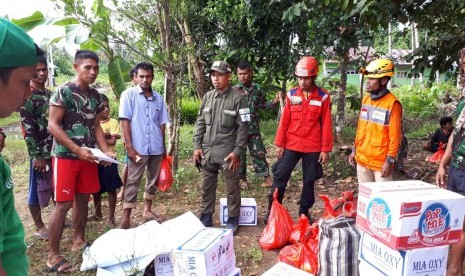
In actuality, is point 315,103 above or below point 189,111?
above

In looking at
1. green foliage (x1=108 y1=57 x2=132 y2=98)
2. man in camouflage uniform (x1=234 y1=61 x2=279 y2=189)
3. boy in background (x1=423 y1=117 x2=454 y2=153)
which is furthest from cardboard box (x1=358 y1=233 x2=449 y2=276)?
boy in background (x1=423 y1=117 x2=454 y2=153)

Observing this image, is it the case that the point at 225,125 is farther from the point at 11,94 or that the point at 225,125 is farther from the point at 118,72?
the point at 11,94

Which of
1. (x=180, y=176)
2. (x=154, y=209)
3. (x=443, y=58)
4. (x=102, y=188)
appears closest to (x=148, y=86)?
(x=102, y=188)

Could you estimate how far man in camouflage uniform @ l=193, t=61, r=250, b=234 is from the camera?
13.9 feet

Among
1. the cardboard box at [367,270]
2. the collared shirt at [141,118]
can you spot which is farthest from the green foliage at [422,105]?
the cardboard box at [367,270]

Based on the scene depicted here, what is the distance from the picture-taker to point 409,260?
2344 mm

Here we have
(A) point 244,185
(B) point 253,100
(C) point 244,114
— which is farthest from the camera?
(A) point 244,185

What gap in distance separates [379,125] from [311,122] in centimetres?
73

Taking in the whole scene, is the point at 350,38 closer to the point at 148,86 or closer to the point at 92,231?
the point at 148,86

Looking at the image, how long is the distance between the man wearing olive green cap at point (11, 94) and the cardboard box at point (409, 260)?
2.01 metres

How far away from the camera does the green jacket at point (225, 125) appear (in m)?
4.23

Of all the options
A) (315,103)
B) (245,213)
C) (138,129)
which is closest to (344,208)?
(315,103)

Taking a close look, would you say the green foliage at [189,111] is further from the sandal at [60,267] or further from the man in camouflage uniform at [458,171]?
the man in camouflage uniform at [458,171]

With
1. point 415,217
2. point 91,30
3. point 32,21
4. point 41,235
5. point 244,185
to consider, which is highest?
point 32,21
